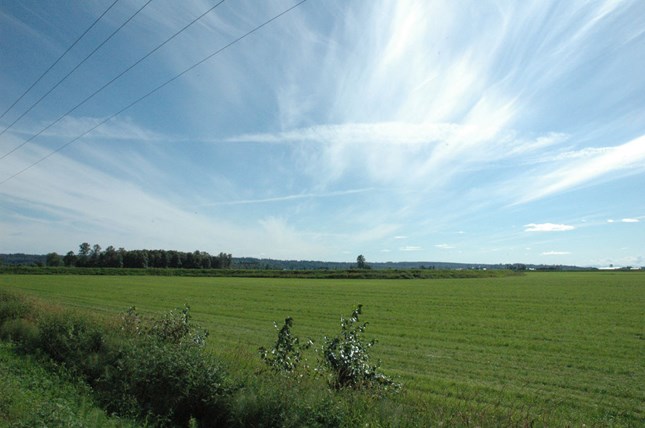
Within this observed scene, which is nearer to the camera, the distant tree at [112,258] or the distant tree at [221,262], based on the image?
the distant tree at [112,258]

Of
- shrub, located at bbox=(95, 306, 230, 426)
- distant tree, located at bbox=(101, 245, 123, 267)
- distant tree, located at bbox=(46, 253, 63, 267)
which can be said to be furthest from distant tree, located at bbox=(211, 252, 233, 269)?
shrub, located at bbox=(95, 306, 230, 426)

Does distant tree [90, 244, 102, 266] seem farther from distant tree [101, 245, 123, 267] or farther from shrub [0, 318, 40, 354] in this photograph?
shrub [0, 318, 40, 354]

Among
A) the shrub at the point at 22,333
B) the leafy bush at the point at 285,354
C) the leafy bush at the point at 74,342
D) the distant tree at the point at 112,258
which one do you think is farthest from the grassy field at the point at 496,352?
the distant tree at the point at 112,258

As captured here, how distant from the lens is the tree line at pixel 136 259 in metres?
152

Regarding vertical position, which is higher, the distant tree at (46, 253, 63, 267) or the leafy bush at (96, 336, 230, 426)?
the distant tree at (46, 253, 63, 267)

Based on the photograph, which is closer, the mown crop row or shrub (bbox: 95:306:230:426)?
shrub (bbox: 95:306:230:426)

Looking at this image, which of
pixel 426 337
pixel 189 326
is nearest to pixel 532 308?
pixel 426 337

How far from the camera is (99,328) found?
12.6 meters

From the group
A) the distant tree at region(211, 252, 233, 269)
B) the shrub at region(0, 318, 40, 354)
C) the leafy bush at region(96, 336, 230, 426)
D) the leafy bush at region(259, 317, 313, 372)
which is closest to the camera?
the leafy bush at region(96, 336, 230, 426)

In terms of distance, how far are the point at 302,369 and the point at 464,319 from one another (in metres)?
22.3

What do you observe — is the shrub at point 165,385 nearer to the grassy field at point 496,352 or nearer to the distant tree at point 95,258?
the grassy field at point 496,352

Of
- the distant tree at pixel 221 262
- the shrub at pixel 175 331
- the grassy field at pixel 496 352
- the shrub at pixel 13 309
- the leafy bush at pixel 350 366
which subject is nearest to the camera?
the leafy bush at pixel 350 366

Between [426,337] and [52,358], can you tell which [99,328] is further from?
[426,337]

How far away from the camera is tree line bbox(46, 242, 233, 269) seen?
15225 cm
